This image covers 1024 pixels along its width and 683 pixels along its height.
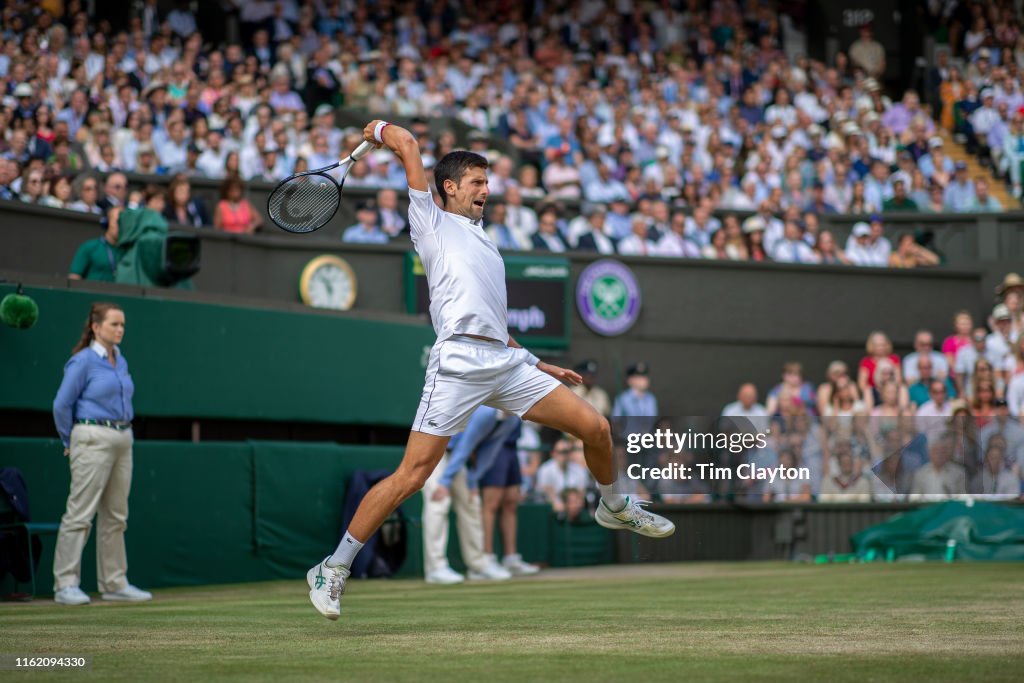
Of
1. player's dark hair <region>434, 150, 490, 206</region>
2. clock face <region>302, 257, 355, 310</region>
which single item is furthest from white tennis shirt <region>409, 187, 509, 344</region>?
clock face <region>302, 257, 355, 310</region>

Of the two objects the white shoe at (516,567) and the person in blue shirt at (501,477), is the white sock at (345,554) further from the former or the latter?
the white shoe at (516,567)

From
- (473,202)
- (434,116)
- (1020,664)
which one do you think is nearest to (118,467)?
(473,202)

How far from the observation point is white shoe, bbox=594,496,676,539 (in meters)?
8.10

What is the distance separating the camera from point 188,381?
13211 mm

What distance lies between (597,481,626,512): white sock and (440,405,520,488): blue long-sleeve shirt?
5.35 m

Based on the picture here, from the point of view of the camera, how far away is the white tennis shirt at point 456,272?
734cm

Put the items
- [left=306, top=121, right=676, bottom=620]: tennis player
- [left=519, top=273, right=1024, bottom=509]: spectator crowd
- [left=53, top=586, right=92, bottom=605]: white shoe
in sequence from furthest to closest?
[left=519, top=273, right=1024, bottom=509]: spectator crowd, [left=53, top=586, right=92, bottom=605]: white shoe, [left=306, top=121, right=676, bottom=620]: tennis player

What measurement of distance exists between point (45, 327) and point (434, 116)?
413 inches

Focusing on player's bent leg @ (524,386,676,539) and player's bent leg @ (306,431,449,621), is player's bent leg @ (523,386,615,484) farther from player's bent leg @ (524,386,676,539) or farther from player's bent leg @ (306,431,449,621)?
player's bent leg @ (306,431,449,621)

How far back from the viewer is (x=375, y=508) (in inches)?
282

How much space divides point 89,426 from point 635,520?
4.52 metres

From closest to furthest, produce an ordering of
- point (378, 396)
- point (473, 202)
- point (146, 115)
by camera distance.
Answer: point (473, 202)
point (378, 396)
point (146, 115)

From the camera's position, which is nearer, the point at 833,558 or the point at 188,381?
the point at 188,381

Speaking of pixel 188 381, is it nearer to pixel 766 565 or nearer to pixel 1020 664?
pixel 766 565
